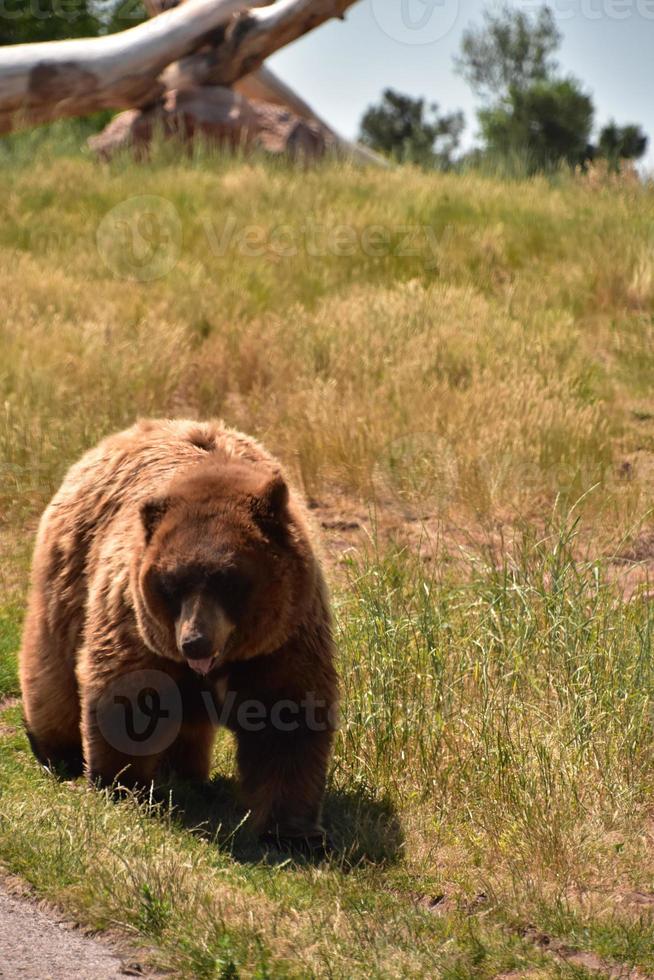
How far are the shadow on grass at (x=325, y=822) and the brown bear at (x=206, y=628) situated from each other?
109mm

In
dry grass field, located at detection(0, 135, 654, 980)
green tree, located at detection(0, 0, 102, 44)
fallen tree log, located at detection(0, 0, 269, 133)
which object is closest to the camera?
dry grass field, located at detection(0, 135, 654, 980)

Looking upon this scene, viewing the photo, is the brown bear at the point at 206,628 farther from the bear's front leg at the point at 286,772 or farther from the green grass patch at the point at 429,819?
the green grass patch at the point at 429,819

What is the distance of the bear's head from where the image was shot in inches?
187

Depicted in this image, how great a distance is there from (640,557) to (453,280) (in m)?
5.32

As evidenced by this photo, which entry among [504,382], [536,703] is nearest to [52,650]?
[536,703]

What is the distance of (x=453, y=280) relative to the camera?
1361cm

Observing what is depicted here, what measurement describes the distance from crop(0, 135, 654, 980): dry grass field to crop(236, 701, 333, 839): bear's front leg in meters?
0.18

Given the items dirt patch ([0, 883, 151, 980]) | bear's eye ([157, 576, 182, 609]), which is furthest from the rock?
dirt patch ([0, 883, 151, 980])

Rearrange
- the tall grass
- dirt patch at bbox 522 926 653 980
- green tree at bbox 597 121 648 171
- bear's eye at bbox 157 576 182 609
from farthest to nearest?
green tree at bbox 597 121 648 171, the tall grass, bear's eye at bbox 157 576 182 609, dirt patch at bbox 522 926 653 980

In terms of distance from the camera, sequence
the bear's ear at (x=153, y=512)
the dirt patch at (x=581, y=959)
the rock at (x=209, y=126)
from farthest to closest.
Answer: the rock at (x=209, y=126) < the bear's ear at (x=153, y=512) < the dirt patch at (x=581, y=959)

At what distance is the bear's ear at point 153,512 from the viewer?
4.95 meters

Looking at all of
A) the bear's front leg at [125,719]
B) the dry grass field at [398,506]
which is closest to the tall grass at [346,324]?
the dry grass field at [398,506]

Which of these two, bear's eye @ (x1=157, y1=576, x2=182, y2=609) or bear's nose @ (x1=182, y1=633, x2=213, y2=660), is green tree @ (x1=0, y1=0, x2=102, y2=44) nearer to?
bear's eye @ (x1=157, y1=576, x2=182, y2=609)

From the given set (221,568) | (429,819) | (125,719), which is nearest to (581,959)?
(429,819)
